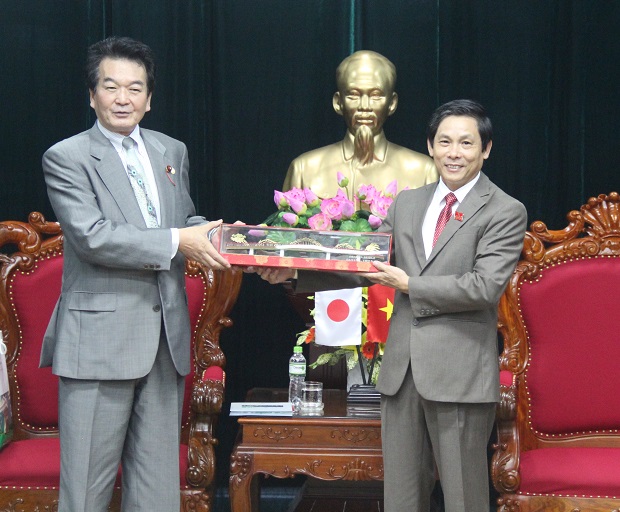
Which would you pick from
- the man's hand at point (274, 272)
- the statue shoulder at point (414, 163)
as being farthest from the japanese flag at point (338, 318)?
the statue shoulder at point (414, 163)

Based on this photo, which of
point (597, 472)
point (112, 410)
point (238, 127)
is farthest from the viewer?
point (238, 127)

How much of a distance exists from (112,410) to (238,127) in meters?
1.79

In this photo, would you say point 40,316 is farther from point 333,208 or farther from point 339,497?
point 339,497

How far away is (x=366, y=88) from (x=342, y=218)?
0.70 meters

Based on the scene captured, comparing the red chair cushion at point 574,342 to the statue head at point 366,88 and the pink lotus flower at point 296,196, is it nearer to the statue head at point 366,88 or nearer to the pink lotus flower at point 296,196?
the pink lotus flower at point 296,196

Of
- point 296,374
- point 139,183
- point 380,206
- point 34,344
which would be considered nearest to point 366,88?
point 380,206

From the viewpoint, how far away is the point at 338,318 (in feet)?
10.0

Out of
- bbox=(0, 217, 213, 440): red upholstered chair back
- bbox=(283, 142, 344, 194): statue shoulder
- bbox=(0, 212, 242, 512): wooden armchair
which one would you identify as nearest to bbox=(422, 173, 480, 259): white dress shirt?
bbox=(0, 212, 242, 512): wooden armchair

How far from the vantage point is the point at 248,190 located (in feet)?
13.2

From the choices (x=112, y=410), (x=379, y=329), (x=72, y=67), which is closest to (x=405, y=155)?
(x=379, y=329)

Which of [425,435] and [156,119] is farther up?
[156,119]

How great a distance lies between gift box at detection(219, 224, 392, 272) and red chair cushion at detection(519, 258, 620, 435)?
30.4 inches

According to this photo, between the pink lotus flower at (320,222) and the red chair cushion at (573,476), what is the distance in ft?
2.86

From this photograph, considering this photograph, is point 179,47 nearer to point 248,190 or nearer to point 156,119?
point 156,119
